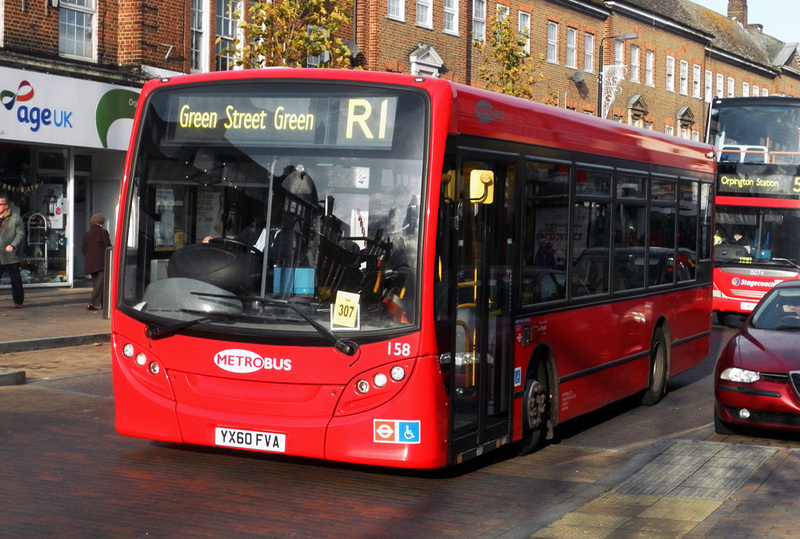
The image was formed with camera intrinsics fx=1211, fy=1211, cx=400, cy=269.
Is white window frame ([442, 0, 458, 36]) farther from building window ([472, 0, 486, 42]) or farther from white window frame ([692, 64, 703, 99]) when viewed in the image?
white window frame ([692, 64, 703, 99])

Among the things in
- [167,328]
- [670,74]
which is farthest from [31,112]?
[670,74]

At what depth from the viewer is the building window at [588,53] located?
46.3 metres

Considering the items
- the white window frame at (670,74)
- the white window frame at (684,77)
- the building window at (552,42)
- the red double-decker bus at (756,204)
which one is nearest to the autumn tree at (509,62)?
the building window at (552,42)

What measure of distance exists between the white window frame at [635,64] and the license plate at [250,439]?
4547 cm

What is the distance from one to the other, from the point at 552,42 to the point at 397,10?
10.3 m

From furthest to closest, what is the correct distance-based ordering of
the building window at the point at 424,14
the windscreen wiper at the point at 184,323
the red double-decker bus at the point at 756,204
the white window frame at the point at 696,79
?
1. the white window frame at the point at 696,79
2. the building window at the point at 424,14
3. the red double-decker bus at the point at 756,204
4. the windscreen wiper at the point at 184,323

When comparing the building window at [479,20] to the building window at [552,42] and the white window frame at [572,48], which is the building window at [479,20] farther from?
the white window frame at [572,48]

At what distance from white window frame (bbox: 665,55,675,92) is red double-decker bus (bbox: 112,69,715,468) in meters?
47.7

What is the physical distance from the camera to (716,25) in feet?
215

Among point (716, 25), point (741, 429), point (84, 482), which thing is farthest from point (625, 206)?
point (716, 25)

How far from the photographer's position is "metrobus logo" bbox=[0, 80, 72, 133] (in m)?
22.7

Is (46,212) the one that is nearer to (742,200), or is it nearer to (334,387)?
(742,200)

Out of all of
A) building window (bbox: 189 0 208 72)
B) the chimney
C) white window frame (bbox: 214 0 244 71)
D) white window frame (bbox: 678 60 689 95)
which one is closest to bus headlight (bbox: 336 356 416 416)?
building window (bbox: 189 0 208 72)

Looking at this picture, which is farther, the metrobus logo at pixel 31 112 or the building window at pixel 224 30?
the building window at pixel 224 30
